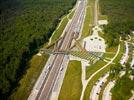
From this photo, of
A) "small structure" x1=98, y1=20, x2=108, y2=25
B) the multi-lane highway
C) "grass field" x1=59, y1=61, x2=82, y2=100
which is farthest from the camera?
"small structure" x1=98, y1=20, x2=108, y2=25

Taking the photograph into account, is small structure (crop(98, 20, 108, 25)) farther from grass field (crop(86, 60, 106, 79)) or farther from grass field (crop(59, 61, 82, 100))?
grass field (crop(59, 61, 82, 100))

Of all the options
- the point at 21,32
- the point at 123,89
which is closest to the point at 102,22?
the point at 21,32

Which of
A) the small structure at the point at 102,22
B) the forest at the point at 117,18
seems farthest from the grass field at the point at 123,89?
the small structure at the point at 102,22

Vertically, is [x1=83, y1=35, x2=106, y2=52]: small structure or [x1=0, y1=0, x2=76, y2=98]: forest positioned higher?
[x1=0, y1=0, x2=76, y2=98]: forest

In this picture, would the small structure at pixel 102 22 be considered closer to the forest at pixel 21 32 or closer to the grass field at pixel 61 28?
the grass field at pixel 61 28

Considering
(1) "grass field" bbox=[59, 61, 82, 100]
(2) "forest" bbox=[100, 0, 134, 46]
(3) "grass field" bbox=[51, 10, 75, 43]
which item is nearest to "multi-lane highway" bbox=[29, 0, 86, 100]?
(3) "grass field" bbox=[51, 10, 75, 43]

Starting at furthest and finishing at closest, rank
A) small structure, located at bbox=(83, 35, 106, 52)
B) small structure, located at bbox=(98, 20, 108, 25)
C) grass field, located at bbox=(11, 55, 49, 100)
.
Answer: small structure, located at bbox=(98, 20, 108, 25), small structure, located at bbox=(83, 35, 106, 52), grass field, located at bbox=(11, 55, 49, 100)
